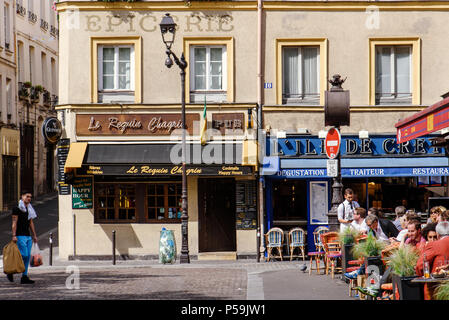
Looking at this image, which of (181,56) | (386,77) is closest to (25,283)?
(181,56)

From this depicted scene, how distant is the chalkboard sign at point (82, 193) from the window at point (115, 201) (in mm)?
231

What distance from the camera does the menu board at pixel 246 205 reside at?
22141 millimetres

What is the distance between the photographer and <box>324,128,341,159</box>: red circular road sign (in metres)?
15.2

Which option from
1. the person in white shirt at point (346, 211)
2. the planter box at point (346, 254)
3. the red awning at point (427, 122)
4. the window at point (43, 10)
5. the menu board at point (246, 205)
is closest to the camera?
the red awning at point (427, 122)

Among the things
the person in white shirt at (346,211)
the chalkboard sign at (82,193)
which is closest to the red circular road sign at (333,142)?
the person in white shirt at (346,211)

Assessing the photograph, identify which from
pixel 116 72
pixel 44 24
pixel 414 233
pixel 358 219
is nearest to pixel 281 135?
pixel 116 72

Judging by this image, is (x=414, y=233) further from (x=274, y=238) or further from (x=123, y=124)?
(x=123, y=124)

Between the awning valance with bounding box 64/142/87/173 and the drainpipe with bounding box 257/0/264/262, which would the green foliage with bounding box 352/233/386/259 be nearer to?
the drainpipe with bounding box 257/0/264/262

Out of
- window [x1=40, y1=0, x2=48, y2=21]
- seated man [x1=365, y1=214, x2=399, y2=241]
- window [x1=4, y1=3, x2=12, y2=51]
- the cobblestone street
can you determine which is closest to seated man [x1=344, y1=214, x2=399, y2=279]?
seated man [x1=365, y1=214, x2=399, y2=241]

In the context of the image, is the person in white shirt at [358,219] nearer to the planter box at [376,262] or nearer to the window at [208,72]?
the planter box at [376,262]

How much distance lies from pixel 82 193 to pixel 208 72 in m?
4.89

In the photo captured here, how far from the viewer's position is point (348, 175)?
70.8ft

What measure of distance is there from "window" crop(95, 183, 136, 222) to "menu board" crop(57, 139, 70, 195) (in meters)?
0.87
